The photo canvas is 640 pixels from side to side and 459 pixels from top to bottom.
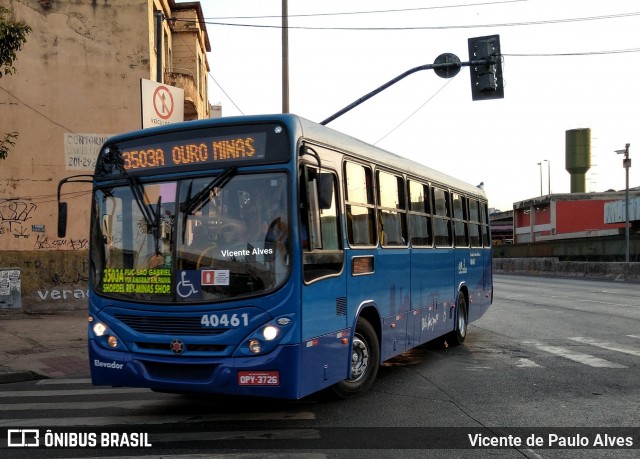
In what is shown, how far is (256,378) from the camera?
571cm

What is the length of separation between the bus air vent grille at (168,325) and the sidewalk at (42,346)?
3494mm

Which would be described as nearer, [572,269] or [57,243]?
[57,243]

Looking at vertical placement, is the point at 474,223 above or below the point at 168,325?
above

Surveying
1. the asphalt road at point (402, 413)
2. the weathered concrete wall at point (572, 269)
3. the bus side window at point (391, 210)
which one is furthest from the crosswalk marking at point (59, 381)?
the weathered concrete wall at point (572, 269)

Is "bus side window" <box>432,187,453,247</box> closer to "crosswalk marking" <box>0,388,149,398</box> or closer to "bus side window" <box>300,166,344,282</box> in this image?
"bus side window" <box>300,166,344,282</box>

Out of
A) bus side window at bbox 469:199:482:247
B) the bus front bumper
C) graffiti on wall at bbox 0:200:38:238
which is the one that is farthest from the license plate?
graffiti on wall at bbox 0:200:38:238

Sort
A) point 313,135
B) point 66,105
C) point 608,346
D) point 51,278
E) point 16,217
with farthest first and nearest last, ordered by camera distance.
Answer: point 66,105 → point 16,217 → point 51,278 → point 608,346 → point 313,135

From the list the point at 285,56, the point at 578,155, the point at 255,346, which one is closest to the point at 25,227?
the point at 285,56

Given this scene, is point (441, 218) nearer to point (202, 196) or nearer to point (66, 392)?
point (202, 196)

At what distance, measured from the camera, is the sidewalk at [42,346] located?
9.17 meters

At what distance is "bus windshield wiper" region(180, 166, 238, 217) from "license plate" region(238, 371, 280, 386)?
160 centimetres

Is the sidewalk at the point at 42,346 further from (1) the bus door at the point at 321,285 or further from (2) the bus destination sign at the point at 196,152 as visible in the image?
(1) the bus door at the point at 321,285

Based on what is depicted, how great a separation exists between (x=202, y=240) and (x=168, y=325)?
860 millimetres

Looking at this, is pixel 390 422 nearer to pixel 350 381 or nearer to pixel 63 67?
pixel 350 381
